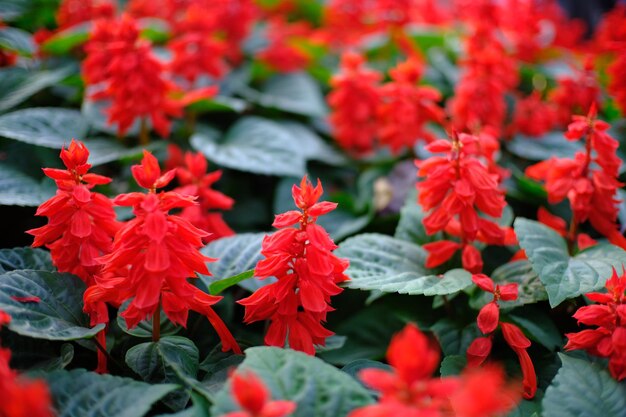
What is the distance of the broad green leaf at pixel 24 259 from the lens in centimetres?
95

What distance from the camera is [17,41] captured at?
1583mm

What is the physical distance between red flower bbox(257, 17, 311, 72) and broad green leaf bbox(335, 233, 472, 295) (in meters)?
0.93

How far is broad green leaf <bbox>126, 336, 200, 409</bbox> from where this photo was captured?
31.7 inches

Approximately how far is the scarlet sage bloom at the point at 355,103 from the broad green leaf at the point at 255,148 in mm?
175

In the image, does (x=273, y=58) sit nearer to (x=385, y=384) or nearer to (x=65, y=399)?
(x=65, y=399)

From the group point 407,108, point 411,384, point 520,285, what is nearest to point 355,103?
point 407,108

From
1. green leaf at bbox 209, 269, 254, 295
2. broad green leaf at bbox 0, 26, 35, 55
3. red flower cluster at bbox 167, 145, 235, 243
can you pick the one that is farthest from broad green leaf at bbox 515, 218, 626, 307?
broad green leaf at bbox 0, 26, 35, 55

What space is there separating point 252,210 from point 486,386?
1.02 metres

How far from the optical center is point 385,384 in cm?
54

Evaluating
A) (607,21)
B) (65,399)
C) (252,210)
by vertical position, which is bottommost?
(252,210)

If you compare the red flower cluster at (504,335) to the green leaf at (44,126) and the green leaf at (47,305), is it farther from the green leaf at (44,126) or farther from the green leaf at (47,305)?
the green leaf at (44,126)

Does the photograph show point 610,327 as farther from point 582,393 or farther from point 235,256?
point 235,256

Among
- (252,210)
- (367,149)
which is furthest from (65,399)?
(367,149)

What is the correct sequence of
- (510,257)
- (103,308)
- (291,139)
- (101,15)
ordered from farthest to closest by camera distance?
(101,15) → (291,139) → (510,257) → (103,308)
